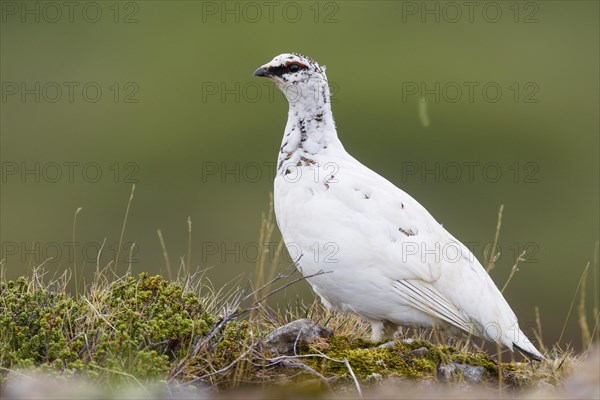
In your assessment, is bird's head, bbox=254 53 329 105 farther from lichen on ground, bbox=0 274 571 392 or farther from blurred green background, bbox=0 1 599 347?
blurred green background, bbox=0 1 599 347

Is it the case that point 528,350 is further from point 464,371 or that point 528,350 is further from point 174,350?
point 174,350

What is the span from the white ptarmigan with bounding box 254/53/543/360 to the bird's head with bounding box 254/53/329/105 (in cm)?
60

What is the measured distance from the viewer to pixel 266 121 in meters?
27.8

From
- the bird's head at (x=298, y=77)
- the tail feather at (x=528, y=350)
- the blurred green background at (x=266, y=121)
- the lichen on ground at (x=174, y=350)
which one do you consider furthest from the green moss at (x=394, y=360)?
the blurred green background at (x=266, y=121)

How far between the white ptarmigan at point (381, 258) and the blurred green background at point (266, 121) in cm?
1013

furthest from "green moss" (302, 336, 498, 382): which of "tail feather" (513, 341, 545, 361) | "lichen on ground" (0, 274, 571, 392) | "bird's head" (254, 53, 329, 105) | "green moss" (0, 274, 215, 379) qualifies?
"bird's head" (254, 53, 329, 105)

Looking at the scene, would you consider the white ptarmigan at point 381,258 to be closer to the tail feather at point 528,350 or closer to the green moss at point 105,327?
the tail feather at point 528,350

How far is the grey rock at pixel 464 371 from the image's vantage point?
657 cm

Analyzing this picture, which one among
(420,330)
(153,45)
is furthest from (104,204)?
(420,330)

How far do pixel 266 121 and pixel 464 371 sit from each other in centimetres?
2151

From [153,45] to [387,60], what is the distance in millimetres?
6627

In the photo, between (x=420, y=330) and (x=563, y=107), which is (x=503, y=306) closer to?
(x=420, y=330)

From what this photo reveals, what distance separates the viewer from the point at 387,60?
1216 inches

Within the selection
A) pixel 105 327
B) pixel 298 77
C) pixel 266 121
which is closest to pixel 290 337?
pixel 105 327
